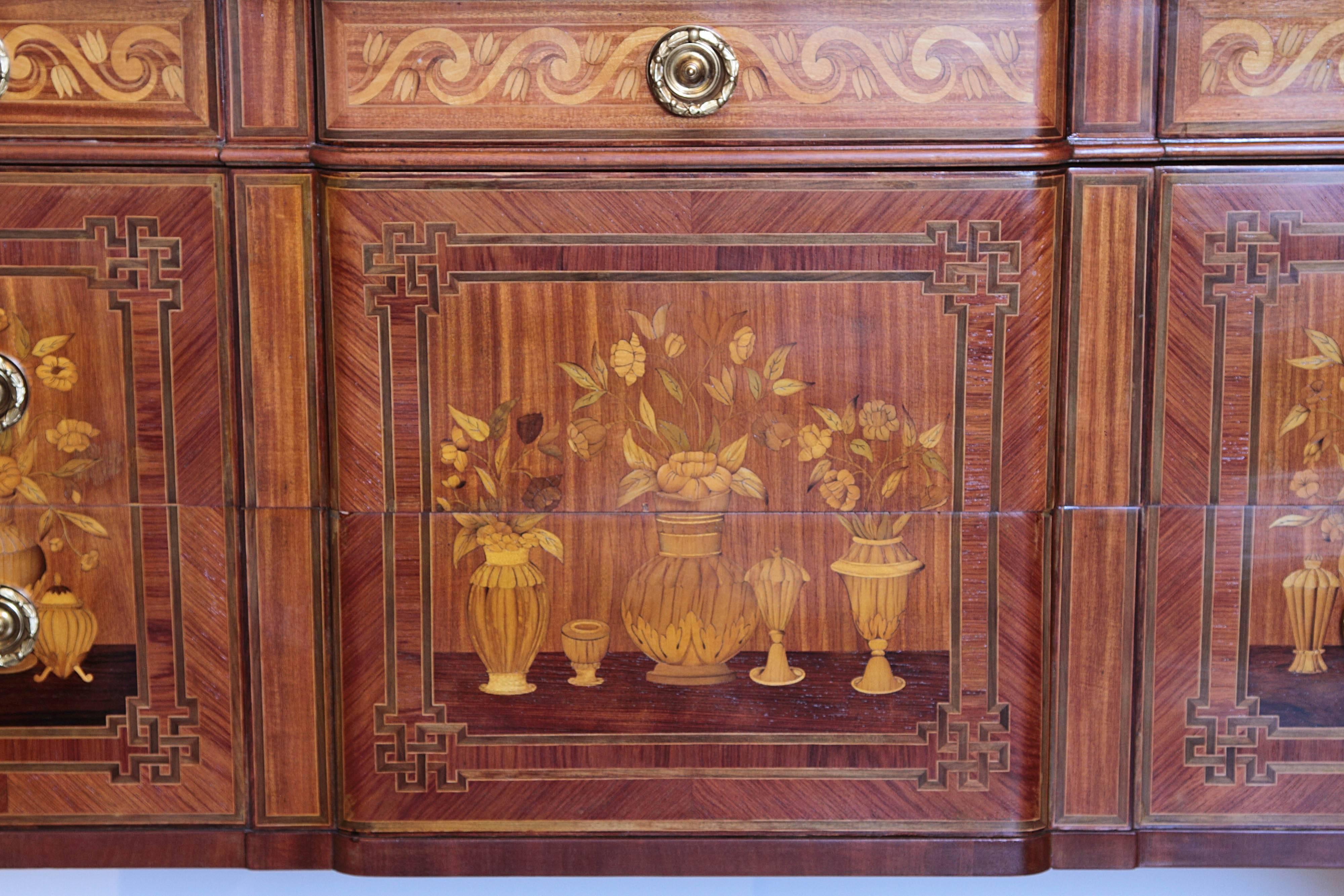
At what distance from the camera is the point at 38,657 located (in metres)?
1.00

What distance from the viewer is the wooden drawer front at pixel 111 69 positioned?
93 cm

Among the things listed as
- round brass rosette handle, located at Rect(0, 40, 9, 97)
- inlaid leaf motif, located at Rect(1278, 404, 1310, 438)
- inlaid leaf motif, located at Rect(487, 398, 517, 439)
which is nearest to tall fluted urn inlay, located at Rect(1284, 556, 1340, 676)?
inlaid leaf motif, located at Rect(1278, 404, 1310, 438)

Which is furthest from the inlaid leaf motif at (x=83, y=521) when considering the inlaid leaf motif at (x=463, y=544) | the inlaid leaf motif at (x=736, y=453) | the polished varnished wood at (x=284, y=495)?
the inlaid leaf motif at (x=736, y=453)

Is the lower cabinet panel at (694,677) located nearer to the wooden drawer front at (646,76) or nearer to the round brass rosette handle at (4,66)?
the wooden drawer front at (646,76)

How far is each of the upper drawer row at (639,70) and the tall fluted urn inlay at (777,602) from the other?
348 mm

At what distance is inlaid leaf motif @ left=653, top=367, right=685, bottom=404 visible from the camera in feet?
3.19

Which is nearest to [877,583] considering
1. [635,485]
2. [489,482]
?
[635,485]

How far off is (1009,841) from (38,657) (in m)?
0.84

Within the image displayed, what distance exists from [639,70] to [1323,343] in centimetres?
59

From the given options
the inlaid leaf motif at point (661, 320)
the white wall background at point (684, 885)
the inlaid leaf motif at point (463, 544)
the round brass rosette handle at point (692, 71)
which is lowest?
the white wall background at point (684, 885)

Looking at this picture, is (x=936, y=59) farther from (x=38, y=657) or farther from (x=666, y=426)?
(x=38, y=657)

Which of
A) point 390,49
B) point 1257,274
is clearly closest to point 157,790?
point 390,49

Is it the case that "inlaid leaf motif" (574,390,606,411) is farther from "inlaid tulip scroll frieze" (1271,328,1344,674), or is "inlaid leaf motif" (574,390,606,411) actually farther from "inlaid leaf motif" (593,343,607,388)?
"inlaid tulip scroll frieze" (1271,328,1344,674)

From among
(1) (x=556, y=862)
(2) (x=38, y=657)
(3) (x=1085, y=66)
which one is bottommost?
(1) (x=556, y=862)
